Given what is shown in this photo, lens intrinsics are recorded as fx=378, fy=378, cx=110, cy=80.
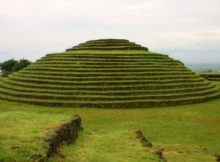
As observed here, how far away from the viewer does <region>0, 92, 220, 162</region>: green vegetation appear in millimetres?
8094

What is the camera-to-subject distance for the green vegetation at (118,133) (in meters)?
8.09

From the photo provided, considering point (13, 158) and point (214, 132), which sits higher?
point (13, 158)

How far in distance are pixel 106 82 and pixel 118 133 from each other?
14.9 m

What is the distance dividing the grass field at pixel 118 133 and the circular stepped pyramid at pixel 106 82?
1.54 meters

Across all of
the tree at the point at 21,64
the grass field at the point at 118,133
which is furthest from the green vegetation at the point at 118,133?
the tree at the point at 21,64

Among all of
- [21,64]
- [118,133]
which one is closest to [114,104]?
[118,133]

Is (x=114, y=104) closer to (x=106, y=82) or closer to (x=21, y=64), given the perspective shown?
(x=106, y=82)

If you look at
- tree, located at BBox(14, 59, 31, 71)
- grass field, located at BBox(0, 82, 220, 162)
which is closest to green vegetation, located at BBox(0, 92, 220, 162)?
grass field, located at BBox(0, 82, 220, 162)

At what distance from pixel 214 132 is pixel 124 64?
12.6 metres

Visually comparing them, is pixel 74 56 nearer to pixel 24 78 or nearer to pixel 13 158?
pixel 24 78

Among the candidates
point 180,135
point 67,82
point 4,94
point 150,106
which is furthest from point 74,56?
point 180,135

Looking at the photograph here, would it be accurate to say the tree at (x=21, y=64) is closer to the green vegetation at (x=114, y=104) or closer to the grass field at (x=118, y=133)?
the green vegetation at (x=114, y=104)

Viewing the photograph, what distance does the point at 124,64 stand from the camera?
1135 inches

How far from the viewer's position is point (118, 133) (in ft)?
38.7
